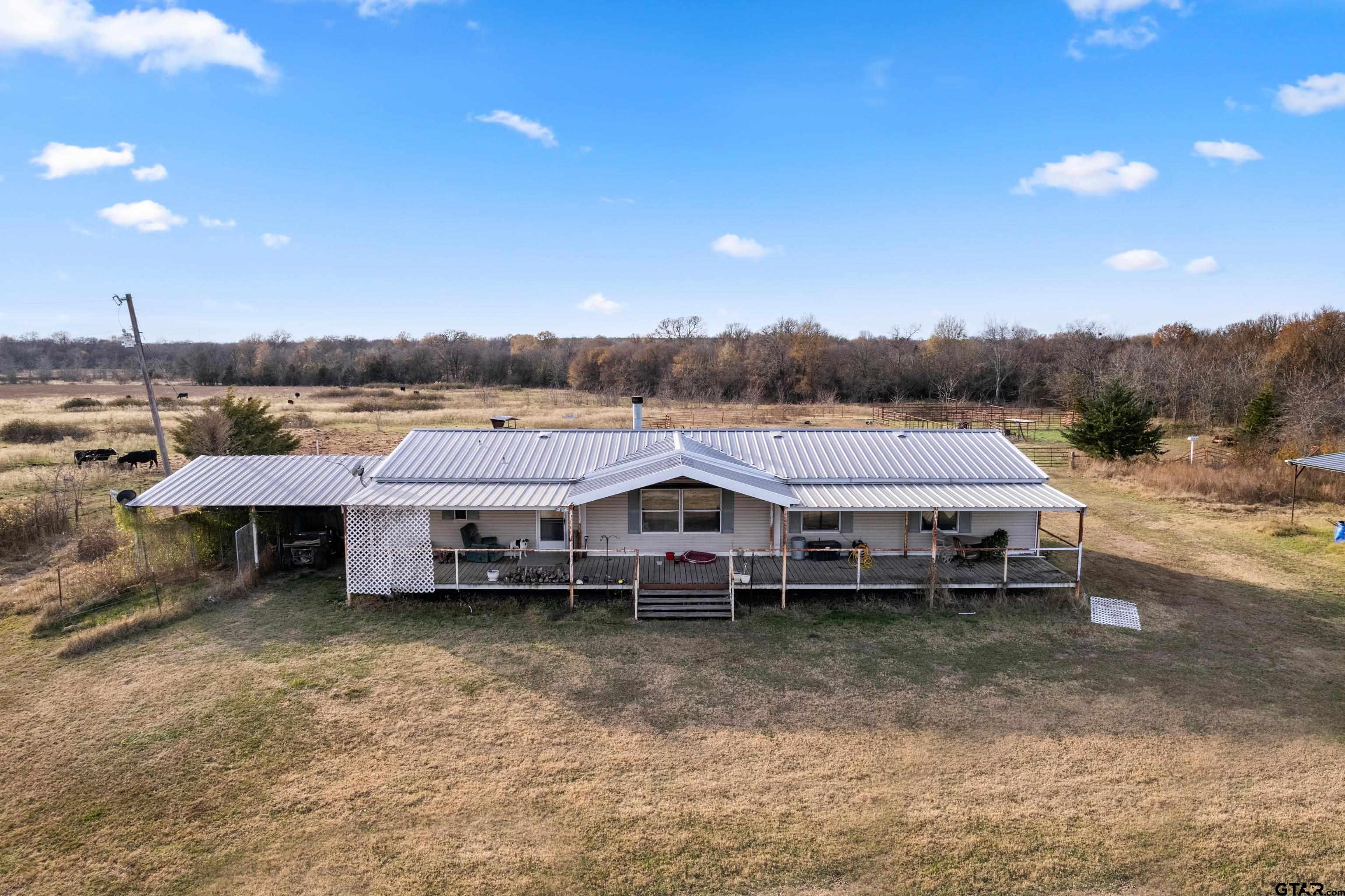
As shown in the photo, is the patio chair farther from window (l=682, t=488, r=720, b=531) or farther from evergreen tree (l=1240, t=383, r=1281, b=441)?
evergreen tree (l=1240, t=383, r=1281, b=441)

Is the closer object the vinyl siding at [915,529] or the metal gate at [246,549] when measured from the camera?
the metal gate at [246,549]

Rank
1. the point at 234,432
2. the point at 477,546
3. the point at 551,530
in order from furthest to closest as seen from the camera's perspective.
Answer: the point at 234,432, the point at 551,530, the point at 477,546

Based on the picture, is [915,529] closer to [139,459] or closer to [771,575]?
[771,575]

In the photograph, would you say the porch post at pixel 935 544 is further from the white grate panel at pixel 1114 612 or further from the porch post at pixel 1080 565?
the white grate panel at pixel 1114 612

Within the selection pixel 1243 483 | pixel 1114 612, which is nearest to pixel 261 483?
pixel 1114 612

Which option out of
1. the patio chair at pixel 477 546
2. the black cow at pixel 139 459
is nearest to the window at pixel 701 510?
the patio chair at pixel 477 546

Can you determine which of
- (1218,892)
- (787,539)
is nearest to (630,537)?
(787,539)
